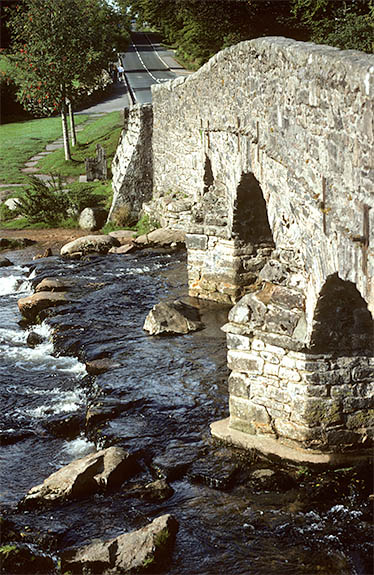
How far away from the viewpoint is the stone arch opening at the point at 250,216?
13.6m

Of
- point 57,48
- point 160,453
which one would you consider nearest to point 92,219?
point 57,48

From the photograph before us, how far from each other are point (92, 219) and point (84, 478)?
15371mm

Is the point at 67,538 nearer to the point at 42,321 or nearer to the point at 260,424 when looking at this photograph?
the point at 260,424

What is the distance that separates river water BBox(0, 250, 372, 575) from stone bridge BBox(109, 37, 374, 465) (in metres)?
0.52

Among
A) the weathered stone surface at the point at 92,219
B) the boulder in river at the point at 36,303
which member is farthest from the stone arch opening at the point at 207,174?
the weathered stone surface at the point at 92,219

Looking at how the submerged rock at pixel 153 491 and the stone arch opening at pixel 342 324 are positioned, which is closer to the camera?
the stone arch opening at pixel 342 324

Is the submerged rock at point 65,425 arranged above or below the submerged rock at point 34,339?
below

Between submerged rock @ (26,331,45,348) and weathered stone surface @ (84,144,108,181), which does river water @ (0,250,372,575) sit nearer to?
submerged rock @ (26,331,45,348)

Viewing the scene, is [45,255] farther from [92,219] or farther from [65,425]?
[65,425]

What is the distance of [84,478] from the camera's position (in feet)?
28.3

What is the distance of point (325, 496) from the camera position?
27.4 ft

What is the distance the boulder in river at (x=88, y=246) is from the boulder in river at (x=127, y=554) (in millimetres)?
12960

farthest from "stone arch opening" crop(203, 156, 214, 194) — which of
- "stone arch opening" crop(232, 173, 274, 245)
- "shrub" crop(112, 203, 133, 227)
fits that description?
"shrub" crop(112, 203, 133, 227)

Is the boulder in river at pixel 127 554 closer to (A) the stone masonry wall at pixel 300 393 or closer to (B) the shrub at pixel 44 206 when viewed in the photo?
(A) the stone masonry wall at pixel 300 393
